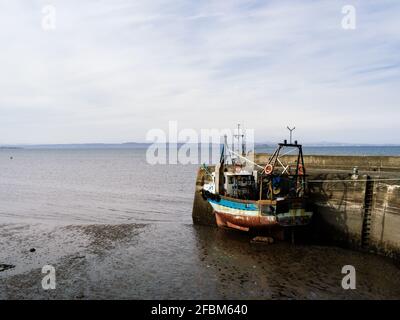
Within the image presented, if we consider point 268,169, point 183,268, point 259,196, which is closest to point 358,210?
point 268,169

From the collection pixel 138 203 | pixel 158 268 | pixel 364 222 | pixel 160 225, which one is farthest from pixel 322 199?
pixel 138 203

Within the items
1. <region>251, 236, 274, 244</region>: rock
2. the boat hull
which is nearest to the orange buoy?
the boat hull

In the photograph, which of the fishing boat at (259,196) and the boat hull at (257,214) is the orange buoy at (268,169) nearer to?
the fishing boat at (259,196)

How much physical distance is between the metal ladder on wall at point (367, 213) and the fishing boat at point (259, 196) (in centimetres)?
272

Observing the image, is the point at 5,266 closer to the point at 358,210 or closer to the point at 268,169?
the point at 268,169

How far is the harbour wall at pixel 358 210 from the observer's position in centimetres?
1694

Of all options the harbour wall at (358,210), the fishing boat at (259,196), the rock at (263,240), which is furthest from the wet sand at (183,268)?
the fishing boat at (259,196)

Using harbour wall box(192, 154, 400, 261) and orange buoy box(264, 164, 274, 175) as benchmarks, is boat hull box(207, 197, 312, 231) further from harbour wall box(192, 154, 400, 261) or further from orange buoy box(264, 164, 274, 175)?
orange buoy box(264, 164, 274, 175)

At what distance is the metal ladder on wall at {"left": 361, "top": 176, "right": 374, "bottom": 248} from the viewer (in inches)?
705

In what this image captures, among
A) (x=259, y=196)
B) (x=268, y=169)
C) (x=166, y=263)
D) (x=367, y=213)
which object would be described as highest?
(x=268, y=169)

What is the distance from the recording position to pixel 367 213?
710 inches

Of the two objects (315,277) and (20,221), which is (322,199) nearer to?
(315,277)

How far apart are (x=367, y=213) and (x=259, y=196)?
628cm
